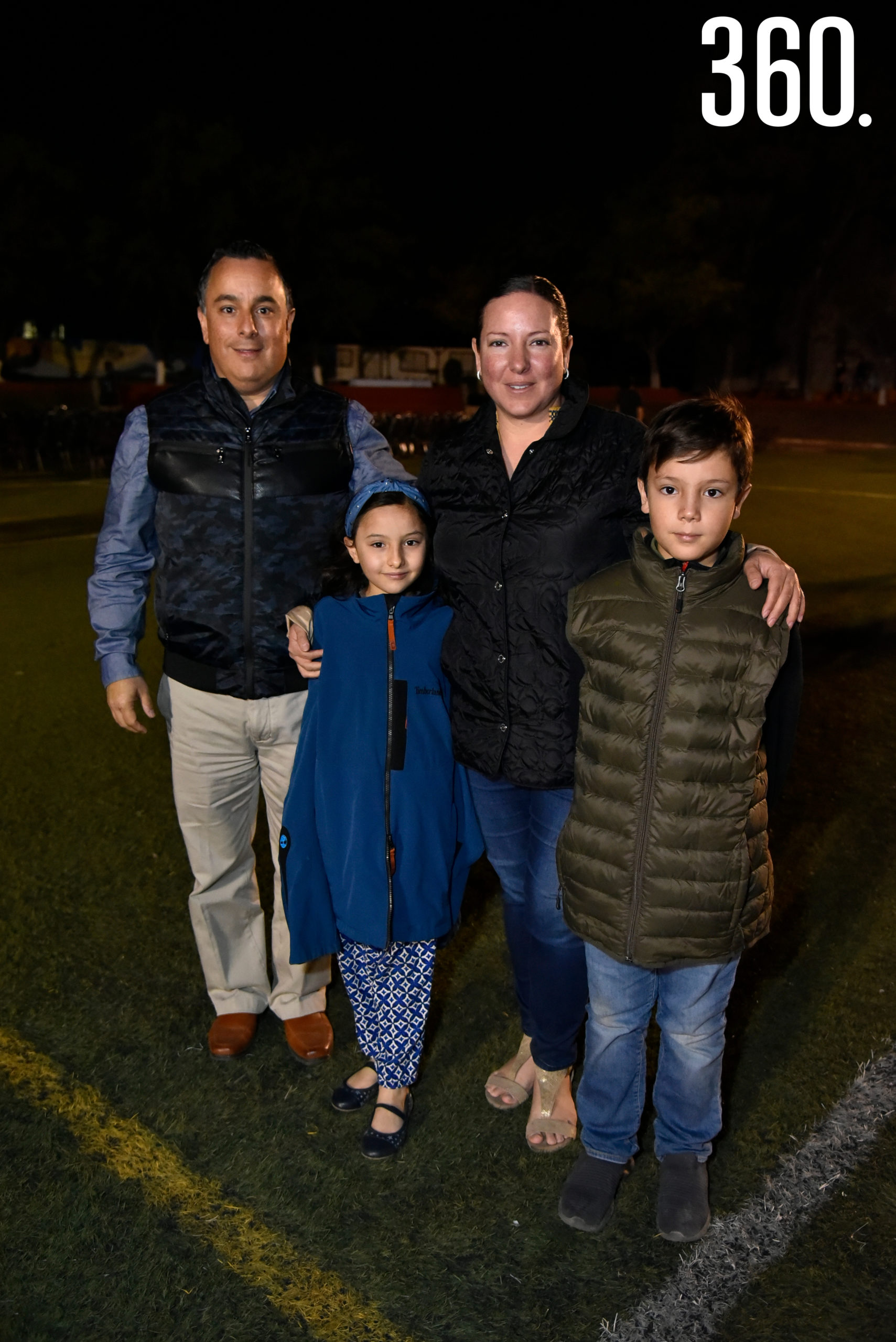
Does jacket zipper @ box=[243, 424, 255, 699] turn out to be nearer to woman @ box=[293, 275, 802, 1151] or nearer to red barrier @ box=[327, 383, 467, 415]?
woman @ box=[293, 275, 802, 1151]

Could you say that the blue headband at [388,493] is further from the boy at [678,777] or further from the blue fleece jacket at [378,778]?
the boy at [678,777]

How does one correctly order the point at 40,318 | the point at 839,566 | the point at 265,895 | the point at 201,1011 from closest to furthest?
the point at 201,1011 → the point at 265,895 → the point at 839,566 → the point at 40,318

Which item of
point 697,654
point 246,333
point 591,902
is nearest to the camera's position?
point 697,654

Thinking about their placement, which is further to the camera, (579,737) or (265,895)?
(265,895)

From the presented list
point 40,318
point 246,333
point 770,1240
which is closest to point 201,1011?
point 770,1240

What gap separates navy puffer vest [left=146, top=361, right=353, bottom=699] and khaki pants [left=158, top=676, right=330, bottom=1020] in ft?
0.27

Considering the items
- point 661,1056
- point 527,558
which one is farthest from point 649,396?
point 661,1056

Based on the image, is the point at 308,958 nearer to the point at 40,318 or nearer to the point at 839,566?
the point at 839,566

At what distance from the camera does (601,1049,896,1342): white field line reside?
7.64 ft

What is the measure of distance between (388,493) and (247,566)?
461 millimetres

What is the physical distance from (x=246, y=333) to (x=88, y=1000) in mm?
2000

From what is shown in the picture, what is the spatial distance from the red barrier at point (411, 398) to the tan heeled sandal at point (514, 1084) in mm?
32350

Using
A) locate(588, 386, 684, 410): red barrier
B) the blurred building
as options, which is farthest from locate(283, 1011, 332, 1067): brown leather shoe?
the blurred building

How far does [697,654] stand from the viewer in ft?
7.70
